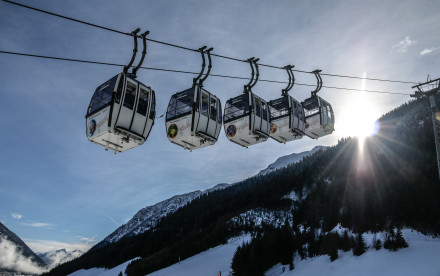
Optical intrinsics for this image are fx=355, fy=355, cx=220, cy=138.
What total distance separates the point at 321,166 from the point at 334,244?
3090 inches

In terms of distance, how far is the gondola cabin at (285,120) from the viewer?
1722 centimetres

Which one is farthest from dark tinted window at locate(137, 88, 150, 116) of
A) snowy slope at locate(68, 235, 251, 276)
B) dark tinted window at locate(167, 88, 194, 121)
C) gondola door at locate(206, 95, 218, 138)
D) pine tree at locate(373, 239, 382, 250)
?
snowy slope at locate(68, 235, 251, 276)

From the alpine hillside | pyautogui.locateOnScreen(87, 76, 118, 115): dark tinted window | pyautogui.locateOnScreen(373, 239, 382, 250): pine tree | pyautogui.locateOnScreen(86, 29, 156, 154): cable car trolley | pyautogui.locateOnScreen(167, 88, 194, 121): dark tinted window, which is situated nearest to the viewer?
pyautogui.locateOnScreen(86, 29, 156, 154): cable car trolley

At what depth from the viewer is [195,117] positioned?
14.0 metres

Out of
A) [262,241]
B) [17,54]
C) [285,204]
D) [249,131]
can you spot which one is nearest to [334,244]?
[262,241]

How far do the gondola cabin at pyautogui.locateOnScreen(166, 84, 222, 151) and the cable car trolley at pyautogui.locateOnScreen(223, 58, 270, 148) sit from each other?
90 cm

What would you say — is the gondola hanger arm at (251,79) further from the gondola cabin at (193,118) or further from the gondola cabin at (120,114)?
the gondola cabin at (120,114)

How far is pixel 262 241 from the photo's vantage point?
205 ft

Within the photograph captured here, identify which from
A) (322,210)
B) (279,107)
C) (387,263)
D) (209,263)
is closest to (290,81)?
(279,107)

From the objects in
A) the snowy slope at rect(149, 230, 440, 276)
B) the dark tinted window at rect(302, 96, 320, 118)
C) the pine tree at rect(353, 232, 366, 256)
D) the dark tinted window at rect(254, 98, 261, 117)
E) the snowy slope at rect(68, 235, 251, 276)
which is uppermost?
the dark tinted window at rect(302, 96, 320, 118)

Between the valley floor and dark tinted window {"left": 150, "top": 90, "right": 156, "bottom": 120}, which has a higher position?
dark tinted window {"left": 150, "top": 90, "right": 156, "bottom": 120}

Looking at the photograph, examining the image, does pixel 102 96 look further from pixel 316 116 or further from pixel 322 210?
pixel 322 210

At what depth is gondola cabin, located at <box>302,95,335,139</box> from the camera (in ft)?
64.2

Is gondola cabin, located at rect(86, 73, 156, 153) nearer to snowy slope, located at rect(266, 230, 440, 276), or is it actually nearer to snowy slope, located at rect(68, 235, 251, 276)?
snowy slope, located at rect(266, 230, 440, 276)
